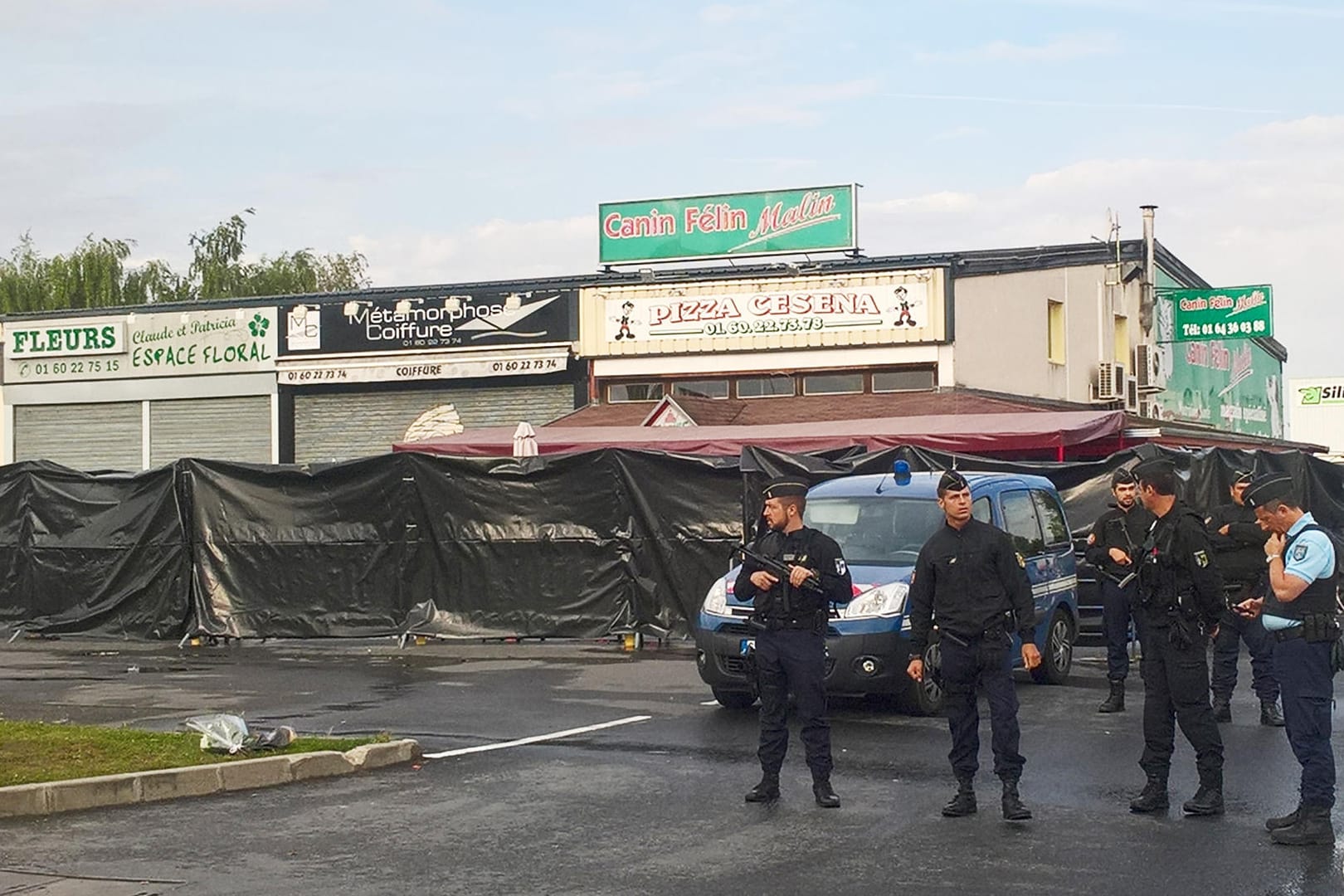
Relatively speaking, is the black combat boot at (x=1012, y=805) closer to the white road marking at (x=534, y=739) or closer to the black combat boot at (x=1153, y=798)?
the black combat boot at (x=1153, y=798)

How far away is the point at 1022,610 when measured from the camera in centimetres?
916

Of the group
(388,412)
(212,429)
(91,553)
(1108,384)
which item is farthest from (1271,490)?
(212,429)

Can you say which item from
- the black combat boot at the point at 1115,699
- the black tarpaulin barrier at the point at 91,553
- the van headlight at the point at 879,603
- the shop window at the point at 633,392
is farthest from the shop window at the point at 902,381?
the van headlight at the point at 879,603

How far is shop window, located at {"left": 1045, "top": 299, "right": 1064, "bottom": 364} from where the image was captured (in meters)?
35.6

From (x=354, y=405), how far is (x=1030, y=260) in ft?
45.2

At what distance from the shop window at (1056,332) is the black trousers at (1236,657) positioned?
75.2 ft

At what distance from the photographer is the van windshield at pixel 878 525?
540 inches

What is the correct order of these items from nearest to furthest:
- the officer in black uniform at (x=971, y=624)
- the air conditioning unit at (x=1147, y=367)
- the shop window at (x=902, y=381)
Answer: the officer in black uniform at (x=971, y=624), the shop window at (x=902, y=381), the air conditioning unit at (x=1147, y=367)

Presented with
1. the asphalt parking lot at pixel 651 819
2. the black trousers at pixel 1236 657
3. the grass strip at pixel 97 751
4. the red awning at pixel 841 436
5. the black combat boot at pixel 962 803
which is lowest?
the asphalt parking lot at pixel 651 819

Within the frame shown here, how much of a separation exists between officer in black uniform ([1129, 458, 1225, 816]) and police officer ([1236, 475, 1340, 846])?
556mm

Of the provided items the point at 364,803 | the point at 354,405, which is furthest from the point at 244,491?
the point at 354,405

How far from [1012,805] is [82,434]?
33190mm

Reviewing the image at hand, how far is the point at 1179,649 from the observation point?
9.16 m

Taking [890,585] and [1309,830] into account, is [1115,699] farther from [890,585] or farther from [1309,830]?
[1309,830]
